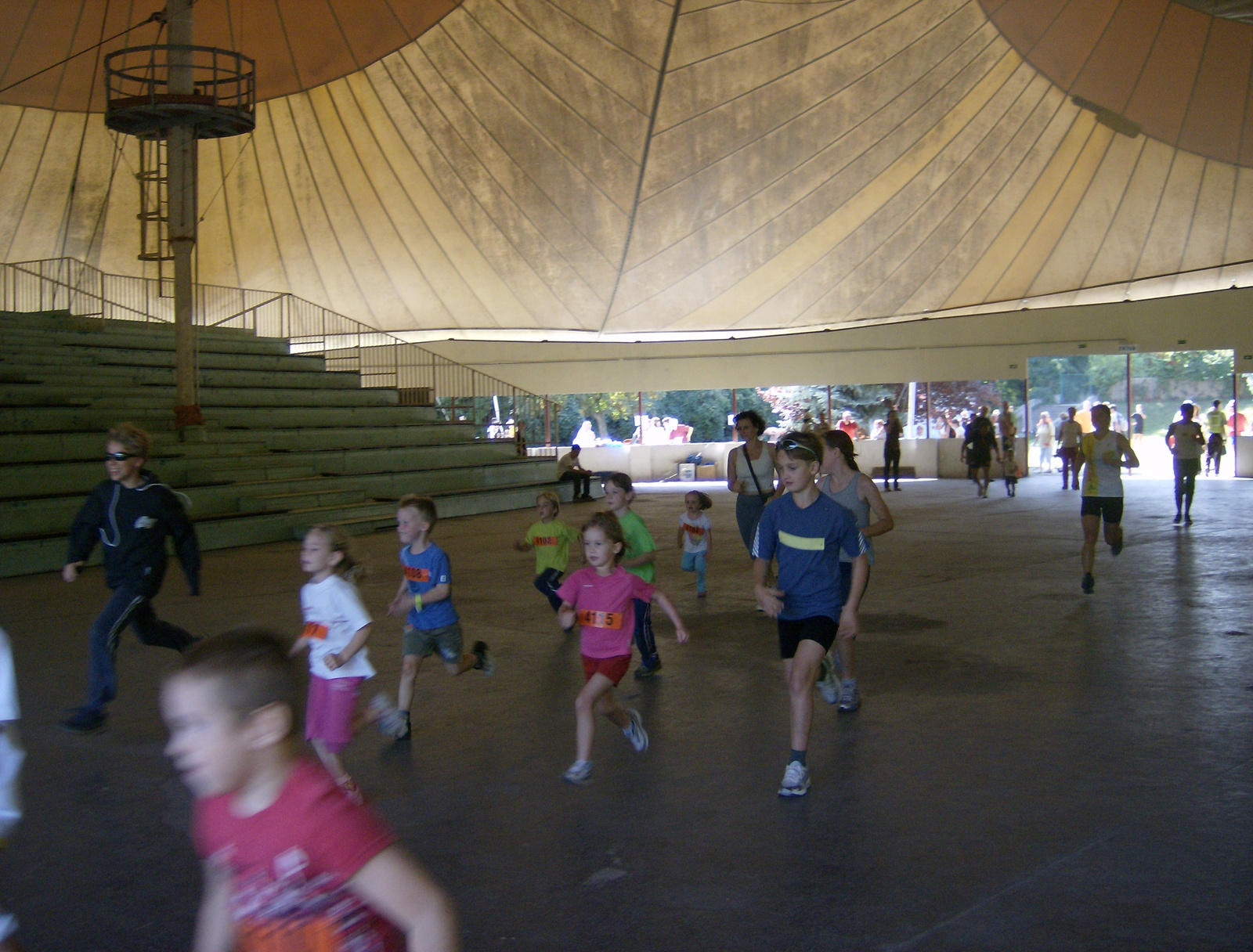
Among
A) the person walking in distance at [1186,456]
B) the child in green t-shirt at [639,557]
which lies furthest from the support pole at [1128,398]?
the child in green t-shirt at [639,557]

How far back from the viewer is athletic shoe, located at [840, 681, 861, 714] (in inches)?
227

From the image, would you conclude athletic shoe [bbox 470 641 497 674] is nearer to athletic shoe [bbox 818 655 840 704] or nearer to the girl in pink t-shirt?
the girl in pink t-shirt

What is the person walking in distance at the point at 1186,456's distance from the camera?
14.9 metres

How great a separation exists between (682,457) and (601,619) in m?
26.7

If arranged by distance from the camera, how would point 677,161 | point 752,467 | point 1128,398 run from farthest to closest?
point 1128,398 → point 677,161 → point 752,467

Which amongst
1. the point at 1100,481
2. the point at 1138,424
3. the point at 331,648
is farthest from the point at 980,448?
the point at 331,648

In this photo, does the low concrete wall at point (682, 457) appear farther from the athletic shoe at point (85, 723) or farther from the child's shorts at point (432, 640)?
the child's shorts at point (432, 640)

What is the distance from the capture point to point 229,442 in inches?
723

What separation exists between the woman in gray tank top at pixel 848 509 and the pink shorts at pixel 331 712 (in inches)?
98.5

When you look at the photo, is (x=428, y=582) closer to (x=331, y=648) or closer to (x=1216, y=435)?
(x=331, y=648)

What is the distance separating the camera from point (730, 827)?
4086 mm

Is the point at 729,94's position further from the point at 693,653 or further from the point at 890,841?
the point at 890,841

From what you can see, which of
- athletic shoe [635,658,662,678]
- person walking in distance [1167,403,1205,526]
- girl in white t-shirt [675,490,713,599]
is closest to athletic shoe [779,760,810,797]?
athletic shoe [635,658,662,678]

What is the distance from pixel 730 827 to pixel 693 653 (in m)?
3.32
